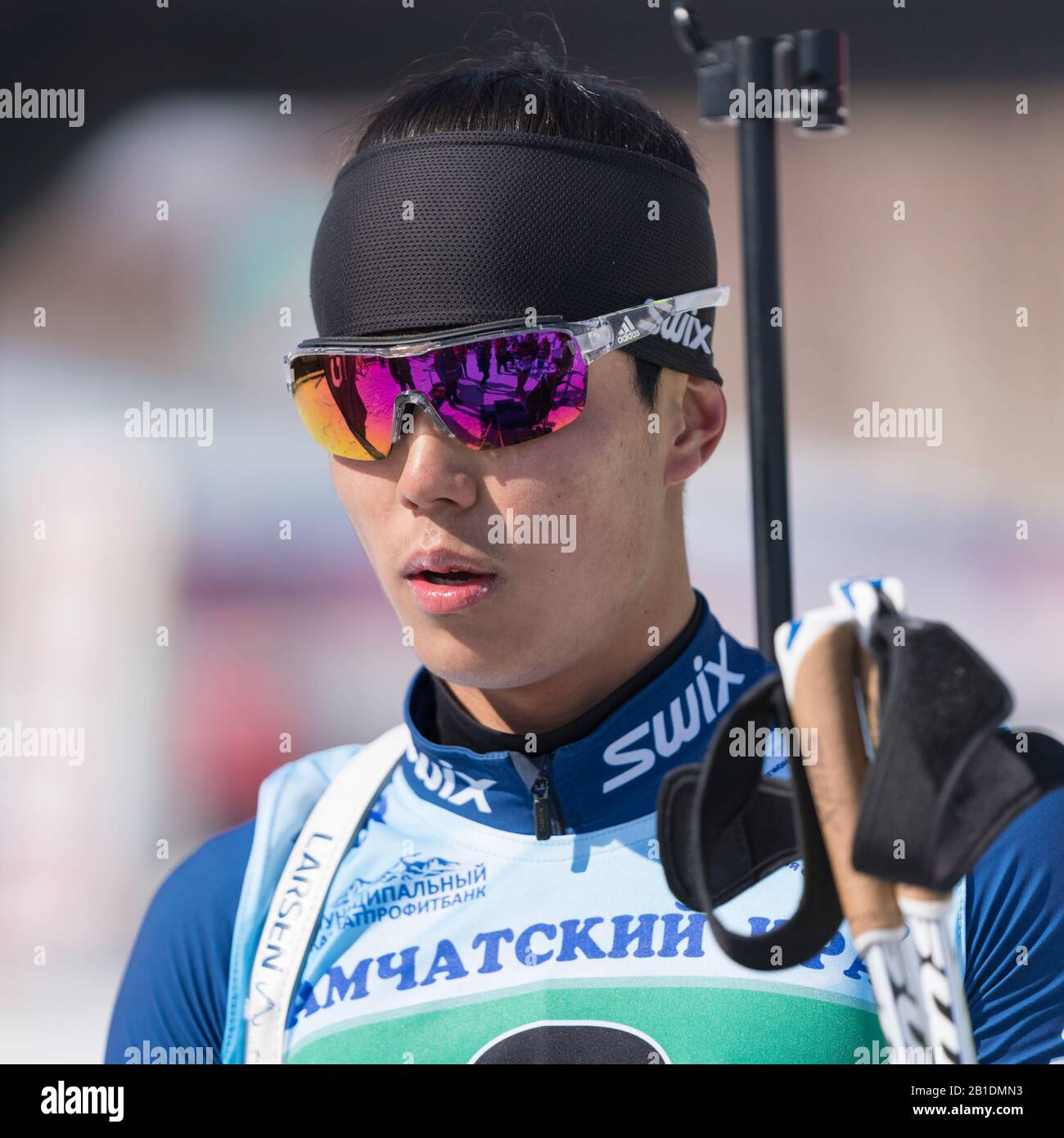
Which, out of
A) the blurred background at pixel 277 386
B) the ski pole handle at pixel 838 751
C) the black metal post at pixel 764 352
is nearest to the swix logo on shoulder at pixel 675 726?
the black metal post at pixel 764 352

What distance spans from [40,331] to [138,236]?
0.48 meters

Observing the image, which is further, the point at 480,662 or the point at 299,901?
the point at 299,901

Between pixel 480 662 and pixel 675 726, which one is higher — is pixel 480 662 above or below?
above

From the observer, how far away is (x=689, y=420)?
1743 millimetres

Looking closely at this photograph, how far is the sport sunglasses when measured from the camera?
5.02 ft

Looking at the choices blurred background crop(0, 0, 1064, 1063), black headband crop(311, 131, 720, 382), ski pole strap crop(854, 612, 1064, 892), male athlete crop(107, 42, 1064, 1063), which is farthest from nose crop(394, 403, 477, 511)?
blurred background crop(0, 0, 1064, 1063)

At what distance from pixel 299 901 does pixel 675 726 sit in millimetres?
551

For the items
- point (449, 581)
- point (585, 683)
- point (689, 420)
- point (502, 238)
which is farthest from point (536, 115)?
point (585, 683)

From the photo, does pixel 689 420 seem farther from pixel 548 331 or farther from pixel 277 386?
pixel 277 386

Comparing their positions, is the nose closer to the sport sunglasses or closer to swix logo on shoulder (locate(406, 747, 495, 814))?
the sport sunglasses

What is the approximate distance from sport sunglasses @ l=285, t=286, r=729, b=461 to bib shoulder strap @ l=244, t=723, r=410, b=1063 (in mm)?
526

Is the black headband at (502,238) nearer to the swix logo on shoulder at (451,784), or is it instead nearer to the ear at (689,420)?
the ear at (689,420)
